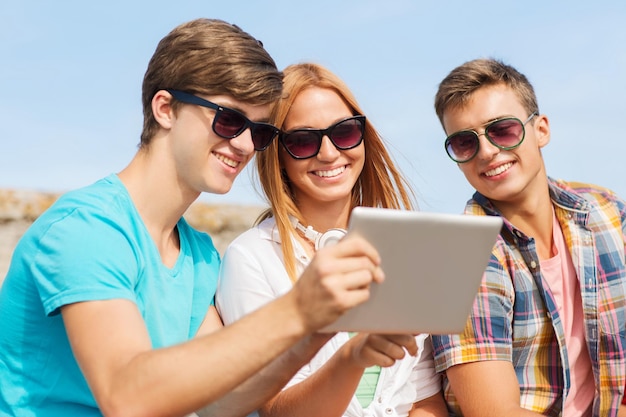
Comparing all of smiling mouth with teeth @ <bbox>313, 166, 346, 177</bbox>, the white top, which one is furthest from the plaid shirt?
smiling mouth with teeth @ <bbox>313, 166, 346, 177</bbox>

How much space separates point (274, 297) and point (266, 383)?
56cm

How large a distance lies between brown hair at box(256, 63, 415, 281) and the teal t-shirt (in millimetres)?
766

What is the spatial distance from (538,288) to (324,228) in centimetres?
98

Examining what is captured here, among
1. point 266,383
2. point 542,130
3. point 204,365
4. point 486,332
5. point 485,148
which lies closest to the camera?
point 204,365

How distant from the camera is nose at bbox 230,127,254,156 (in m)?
3.00

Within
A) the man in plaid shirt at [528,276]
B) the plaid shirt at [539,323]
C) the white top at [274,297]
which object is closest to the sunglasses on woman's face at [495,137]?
the man in plaid shirt at [528,276]

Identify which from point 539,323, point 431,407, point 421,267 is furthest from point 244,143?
point 539,323

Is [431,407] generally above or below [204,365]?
below

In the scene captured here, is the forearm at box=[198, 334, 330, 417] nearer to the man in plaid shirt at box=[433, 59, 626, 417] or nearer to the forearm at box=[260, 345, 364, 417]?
the forearm at box=[260, 345, 364, 417]

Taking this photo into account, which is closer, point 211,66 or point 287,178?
point 211,66

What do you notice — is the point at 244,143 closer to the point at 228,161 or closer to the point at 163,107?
the point at 228,161

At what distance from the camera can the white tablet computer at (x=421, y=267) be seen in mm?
2039

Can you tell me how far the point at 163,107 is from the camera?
3025 mm

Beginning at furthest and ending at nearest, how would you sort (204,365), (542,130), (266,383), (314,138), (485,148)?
(542,130)
(485,148)
(314,138)
(266,383)
(204,365)
